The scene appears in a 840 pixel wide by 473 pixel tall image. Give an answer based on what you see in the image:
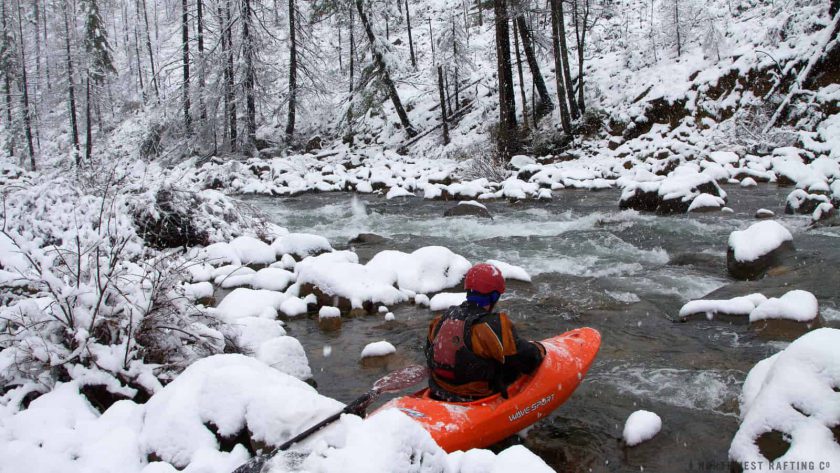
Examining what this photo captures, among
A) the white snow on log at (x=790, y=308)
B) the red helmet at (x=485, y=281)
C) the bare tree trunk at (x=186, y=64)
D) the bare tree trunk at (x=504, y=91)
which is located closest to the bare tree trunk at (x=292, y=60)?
the bare tree trunk at (x=186, y=64)

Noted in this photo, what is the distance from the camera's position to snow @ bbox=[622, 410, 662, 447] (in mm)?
3449

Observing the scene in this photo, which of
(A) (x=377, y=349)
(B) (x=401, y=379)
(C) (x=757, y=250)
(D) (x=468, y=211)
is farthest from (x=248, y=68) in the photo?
(B) (x=401, y=379)

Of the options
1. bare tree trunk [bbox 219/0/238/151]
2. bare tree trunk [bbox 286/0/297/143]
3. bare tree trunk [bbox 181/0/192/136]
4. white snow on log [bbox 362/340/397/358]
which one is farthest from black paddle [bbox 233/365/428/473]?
bare tree trunk [bbox 286/0/297/143]

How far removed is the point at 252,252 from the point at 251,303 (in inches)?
82.8

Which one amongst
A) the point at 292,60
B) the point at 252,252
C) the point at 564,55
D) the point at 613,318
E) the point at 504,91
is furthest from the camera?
the point at 292,60

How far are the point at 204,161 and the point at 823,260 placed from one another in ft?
63.0

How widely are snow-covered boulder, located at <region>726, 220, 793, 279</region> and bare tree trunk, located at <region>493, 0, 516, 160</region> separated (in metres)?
11.0

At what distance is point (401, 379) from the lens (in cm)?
430

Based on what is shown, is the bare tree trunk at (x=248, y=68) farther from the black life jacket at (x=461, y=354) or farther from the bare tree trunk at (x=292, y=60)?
the black life jacket at (x=461, y=354)

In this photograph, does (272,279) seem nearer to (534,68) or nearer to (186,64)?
(534,68)

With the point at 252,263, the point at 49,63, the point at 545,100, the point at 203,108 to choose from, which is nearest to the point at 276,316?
the point at 252,263

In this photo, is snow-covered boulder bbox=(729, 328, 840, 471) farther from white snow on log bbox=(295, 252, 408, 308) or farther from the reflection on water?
white snow on log bbox=(295, 252, 408, 308)

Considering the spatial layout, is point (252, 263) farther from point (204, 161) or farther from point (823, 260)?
point (204, 161)

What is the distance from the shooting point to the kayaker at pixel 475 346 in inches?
137
